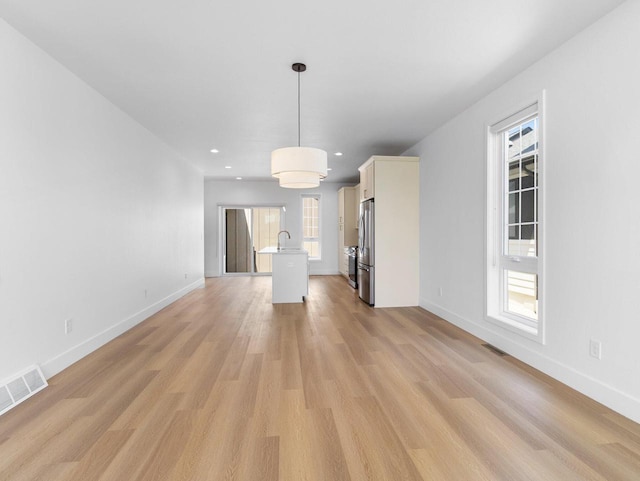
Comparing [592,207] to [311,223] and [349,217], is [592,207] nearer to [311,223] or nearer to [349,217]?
[349,217]

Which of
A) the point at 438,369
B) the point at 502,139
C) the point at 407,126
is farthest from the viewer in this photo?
the point at 407,126

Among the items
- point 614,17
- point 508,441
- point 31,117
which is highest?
point 614,17

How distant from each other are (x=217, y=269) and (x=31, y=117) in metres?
6.56

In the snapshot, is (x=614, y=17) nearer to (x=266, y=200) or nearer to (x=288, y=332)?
(x=288, y=332)

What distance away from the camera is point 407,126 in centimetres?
441

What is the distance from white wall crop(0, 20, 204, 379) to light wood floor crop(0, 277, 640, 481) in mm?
426

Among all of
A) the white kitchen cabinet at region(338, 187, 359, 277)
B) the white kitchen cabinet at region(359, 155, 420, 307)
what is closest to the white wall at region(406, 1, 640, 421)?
the white kitchen cabinet at region(359, 155, 420, 307)

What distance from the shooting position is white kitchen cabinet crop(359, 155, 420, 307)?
5012 millimetres

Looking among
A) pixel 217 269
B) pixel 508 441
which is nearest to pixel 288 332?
pixel 508 441

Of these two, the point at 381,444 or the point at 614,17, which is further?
the point at 614,17

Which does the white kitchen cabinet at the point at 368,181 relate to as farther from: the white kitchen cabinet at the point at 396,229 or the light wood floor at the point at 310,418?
the light wood floor at the point at 310,418

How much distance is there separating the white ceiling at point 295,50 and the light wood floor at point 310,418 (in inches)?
103

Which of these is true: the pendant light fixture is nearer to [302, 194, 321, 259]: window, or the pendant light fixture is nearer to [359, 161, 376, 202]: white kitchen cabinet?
[359, 161, 376, 202]: white kitchen cabinet

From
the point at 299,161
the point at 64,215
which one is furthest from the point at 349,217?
the point at 64,215
